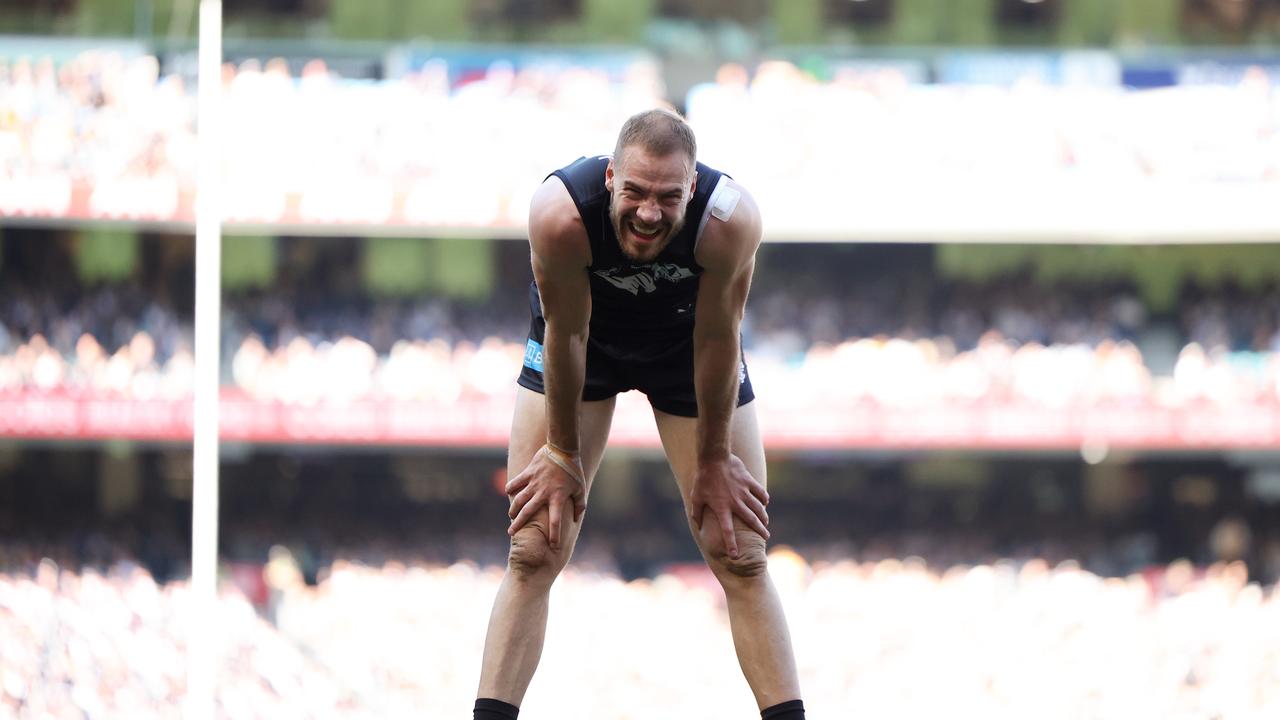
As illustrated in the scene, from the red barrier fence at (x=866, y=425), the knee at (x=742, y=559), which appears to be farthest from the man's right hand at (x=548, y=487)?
the red barrier fence at (x=866, y=425)

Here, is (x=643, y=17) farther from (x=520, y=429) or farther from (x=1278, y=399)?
(x=520, y=429)

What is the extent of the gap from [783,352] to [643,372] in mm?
9131

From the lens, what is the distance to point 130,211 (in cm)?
1116

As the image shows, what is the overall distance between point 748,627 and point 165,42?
10248 mm

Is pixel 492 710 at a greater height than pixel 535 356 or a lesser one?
lesser

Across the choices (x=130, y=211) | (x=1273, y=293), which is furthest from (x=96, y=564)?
(x=1273, y=293)

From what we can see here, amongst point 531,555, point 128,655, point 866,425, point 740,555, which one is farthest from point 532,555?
point 866,425

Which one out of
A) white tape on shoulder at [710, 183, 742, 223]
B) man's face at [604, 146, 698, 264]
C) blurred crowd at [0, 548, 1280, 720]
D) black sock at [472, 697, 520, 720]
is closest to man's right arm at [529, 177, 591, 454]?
man's face at [604, 146, 698, 264]

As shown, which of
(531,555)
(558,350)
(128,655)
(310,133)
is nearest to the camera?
(558,350)

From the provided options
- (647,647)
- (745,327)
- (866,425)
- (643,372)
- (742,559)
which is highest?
(643,372)

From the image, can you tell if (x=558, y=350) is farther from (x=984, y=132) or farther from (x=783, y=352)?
(x=984, y=132)

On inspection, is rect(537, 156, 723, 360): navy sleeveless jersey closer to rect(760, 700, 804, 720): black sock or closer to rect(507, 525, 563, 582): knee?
rect(507, 525, 563, 582): knee

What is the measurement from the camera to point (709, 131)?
1196 cm

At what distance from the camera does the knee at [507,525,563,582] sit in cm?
271
